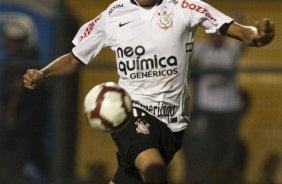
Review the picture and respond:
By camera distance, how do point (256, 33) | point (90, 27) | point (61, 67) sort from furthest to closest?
point (61, 67), point (90, 27), point (256, 33)

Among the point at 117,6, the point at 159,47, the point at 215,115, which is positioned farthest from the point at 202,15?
the point at 215,115

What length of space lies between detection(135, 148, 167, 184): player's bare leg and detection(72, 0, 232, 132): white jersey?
40cm

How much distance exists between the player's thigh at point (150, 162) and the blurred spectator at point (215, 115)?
14.0 ft

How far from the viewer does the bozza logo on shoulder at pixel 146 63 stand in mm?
8562

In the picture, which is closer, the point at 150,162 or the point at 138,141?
the point at 150,162

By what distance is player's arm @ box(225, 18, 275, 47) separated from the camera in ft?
26.0

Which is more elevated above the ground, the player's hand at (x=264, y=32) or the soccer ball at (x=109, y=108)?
the player's hand at (x=264, y=32)

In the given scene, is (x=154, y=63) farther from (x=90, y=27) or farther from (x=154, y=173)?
(x=154, y=173)

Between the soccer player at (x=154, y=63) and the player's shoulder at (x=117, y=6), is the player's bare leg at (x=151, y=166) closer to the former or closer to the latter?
the soccer player at (x=154, y=63)

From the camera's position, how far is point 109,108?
26.3ft

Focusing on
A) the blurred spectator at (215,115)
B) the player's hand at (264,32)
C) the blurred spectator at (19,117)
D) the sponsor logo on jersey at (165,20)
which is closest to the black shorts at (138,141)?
the sponsor logo on jersey at (165,20)

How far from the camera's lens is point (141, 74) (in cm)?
859

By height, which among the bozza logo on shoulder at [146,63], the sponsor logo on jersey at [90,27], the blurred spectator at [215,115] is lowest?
the blurred spectator at [215,115]

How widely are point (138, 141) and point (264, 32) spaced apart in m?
1.31
